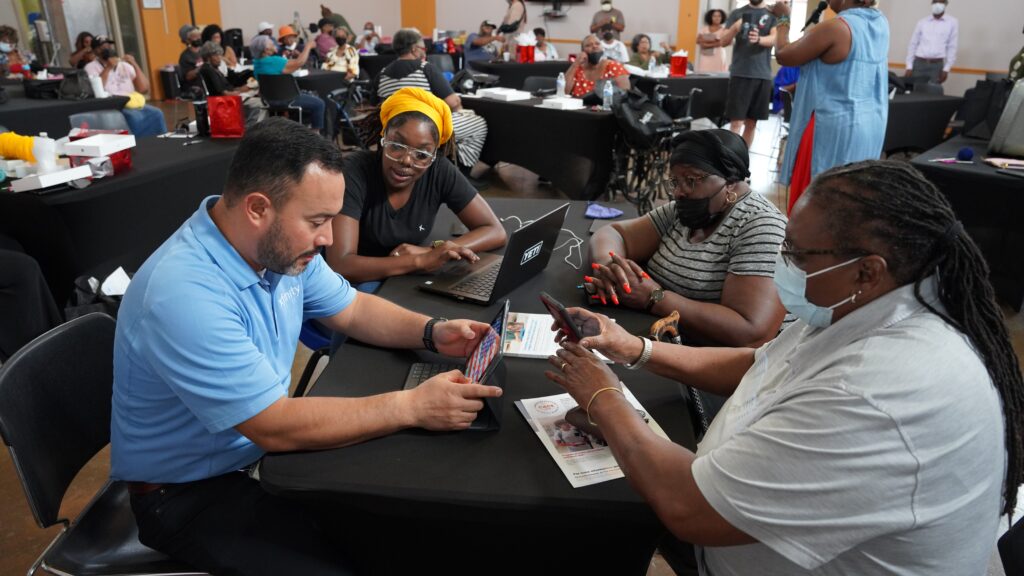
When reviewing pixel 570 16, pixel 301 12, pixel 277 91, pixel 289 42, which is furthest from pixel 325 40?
pixel 570 16

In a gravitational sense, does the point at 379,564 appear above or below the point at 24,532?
above

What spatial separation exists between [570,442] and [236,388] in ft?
2.05

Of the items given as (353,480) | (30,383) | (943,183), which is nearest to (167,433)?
(30,383)

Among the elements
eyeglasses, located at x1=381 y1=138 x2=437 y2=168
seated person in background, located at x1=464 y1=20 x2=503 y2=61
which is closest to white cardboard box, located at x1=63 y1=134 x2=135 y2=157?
eyeglasses, located at x1=381 y1=138 x2=437 y2=168

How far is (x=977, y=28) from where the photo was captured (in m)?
8.98

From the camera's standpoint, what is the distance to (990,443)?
0.92 m

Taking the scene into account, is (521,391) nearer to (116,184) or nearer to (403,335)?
(403,335)

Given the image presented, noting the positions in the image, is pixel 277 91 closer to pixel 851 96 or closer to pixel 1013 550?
pixel 851 96

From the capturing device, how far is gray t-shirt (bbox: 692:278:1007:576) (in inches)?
34.4

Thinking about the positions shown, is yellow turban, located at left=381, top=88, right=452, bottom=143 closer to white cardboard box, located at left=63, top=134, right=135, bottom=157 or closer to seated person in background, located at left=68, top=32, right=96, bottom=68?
white cardboard box, located at left=63, top=134, right=135, bottom=157

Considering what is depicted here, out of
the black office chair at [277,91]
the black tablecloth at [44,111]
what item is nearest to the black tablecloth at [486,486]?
the black tablecloth at [44,111]

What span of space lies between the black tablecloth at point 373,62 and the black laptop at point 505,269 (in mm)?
7151

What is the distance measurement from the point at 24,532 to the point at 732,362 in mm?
2109

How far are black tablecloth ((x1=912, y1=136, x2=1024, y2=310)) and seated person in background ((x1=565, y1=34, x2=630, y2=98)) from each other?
9.22 ft
